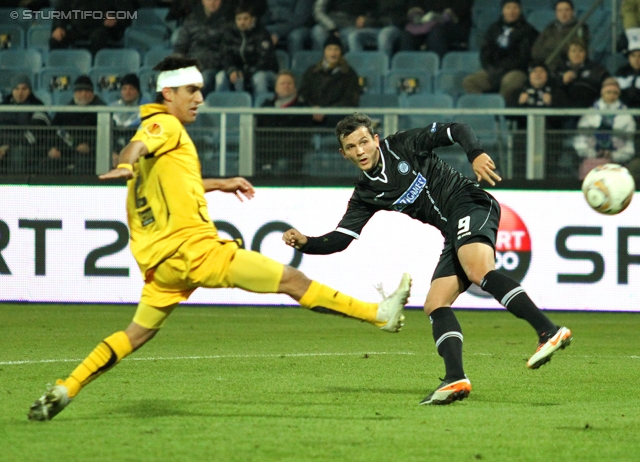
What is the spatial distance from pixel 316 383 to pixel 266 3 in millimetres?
10818

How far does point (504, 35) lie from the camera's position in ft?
52.4

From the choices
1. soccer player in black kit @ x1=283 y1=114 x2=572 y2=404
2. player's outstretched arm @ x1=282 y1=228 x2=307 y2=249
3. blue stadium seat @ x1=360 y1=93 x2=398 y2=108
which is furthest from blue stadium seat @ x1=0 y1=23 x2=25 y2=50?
player's outstretched arm @ x1=282 y1=228 x2=307 y2=249

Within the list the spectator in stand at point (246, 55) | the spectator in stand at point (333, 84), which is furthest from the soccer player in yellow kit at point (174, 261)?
the spectator in stand at point (246, 55)

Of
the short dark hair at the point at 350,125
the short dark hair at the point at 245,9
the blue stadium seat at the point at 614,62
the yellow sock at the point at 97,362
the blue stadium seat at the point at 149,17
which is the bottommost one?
the yellow sock at the point at 97,362

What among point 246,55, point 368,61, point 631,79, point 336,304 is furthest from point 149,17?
point 336,304

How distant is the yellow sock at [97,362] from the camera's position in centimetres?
588

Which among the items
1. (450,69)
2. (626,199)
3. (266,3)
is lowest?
(626,199)

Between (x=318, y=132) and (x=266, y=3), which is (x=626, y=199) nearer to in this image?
(x=318, y=132)

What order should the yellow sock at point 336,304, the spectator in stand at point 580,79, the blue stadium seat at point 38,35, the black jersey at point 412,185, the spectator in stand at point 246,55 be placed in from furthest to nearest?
the blue stadium seat at point 38,35, the spectator in stand at point 246,55, the spectator in stand at point 580,79, the black jersey at point 412,185, the yellow sock at point 336,304

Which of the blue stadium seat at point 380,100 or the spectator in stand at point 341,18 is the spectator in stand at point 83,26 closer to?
the spectator in stand at point 341,18

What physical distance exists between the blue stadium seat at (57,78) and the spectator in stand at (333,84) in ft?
11.9

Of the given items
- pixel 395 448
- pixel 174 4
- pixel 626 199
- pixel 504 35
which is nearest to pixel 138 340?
pixel 395 448

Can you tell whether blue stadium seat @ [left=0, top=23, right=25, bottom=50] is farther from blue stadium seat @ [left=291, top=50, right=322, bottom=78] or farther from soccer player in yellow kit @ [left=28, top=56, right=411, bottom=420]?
soccer player in yellow kit @ [left=28, top=56, right=411, bottom=420]

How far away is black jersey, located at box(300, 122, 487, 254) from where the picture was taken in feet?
23.4
